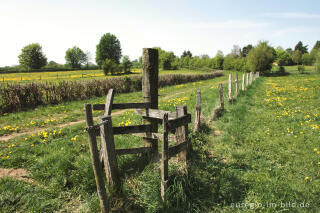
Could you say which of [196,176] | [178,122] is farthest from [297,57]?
[178,122]

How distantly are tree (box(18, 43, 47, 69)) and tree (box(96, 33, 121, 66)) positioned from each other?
25.3 meters

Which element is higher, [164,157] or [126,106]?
[126,106]

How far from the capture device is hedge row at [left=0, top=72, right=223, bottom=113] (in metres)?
11.3

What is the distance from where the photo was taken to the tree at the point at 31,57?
75.7 m

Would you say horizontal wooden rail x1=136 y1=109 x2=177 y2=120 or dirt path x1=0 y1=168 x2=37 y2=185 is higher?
horizontal wooden rail x1=136 y1=109 x2=177 y2=120

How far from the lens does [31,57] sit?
249ft

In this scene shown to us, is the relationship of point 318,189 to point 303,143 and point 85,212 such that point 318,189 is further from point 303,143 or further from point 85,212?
point 85,212

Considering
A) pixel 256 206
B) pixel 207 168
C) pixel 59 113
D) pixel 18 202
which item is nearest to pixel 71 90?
pixel 59 113

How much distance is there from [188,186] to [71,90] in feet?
47.2

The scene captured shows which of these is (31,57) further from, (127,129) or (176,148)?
(176,148)

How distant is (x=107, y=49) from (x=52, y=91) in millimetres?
75765

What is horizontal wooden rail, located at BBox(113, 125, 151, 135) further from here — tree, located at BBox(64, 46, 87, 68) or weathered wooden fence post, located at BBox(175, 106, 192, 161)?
tree, located at BBox(64, 46, 87, 68)

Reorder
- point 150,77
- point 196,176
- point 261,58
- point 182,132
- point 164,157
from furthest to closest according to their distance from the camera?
point 261,58 → point 150,77 → point 182,132 → point 196,176 → point 164,157

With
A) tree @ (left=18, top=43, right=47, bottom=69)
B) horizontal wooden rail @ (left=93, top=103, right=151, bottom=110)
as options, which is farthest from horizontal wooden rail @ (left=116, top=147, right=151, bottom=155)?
tree @ (left=18, top=43, right=47, bottom=69)
